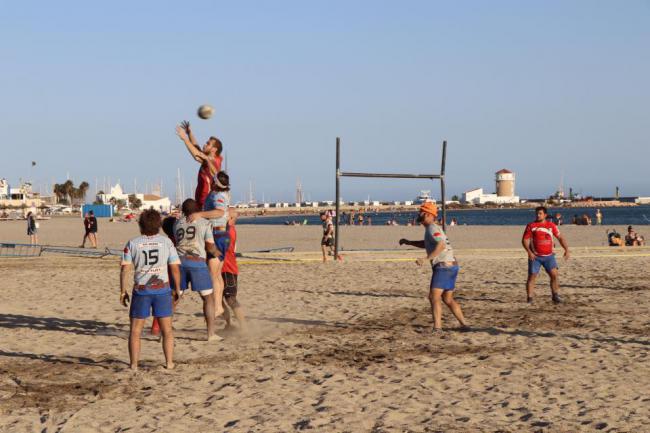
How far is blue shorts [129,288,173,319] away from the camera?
7590 millimetres

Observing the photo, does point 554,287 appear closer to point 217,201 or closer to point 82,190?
point 217,201

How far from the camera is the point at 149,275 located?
757 cm

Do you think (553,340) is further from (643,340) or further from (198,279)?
(198,279)

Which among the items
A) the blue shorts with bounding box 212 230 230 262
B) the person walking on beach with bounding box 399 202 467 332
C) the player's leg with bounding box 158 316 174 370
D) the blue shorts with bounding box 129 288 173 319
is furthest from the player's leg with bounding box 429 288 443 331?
the blue shorts with bounding box 129 288 173 319

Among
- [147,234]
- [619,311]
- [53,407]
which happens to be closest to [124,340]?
[147,234]

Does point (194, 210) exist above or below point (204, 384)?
above

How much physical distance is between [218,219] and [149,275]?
1.93 metres

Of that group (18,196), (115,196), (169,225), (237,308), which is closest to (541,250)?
(237,308)

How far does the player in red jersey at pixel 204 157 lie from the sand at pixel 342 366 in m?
1.81

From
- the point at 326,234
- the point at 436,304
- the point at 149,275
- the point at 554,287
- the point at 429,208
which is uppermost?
the point at 429,208

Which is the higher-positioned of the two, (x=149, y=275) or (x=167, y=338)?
(x=149, y=275)

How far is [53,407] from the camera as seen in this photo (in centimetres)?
657

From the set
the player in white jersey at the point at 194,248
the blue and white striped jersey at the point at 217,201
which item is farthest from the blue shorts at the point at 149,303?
the blue and white striped jersey at the point at 217,201

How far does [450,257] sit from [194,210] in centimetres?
319
